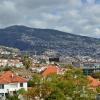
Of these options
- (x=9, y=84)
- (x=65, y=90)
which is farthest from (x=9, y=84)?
(x=65, y=90)

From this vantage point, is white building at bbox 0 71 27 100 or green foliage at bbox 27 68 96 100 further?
white building at bbox 0 71 27 100

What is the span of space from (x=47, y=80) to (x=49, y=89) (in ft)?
10.0

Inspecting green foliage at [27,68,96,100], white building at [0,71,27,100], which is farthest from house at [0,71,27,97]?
green foliage at [27,68,96,100]

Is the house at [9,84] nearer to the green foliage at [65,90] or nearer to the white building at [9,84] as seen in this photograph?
the white building at [9,84]

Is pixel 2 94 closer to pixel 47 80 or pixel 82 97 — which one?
pixel 47 80

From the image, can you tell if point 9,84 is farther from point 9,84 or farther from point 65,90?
point 65,90

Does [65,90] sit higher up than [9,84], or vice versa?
[65,90]

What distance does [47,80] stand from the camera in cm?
5156

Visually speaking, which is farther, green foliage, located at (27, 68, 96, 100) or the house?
the house

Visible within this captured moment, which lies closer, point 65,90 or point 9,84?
point 65,90

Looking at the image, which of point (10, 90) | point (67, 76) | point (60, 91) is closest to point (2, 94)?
point (10, 90)

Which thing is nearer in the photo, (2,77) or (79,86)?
(79,86)

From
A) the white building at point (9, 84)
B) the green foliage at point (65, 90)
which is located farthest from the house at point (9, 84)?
the green foliage at point (65, 90)

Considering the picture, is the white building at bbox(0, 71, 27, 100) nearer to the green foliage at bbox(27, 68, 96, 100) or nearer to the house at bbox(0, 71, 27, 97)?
the house at bbox(0, 71, 27, 97)
